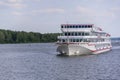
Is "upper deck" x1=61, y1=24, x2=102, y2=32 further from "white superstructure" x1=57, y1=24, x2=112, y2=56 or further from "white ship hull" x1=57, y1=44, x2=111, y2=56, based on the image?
"white ship hull" x1=57, y1=44, x2=111, y2=56

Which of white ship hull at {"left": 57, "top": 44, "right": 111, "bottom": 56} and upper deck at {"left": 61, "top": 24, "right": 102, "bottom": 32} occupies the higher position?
upper deck at {"left": 61, "top": 24, "right": 102, "bottom": 32}

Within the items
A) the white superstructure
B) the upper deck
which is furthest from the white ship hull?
the upper deck

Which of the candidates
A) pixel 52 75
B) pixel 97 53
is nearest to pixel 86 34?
pixel 97 53

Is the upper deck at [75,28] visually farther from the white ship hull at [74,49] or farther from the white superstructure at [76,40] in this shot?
the white ship hull at [74,49]

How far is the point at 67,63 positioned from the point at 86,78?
2597 centimetres

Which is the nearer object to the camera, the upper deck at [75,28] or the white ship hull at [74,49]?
the white ship hull at [74,49]

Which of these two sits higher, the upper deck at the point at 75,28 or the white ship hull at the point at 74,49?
the upper deck at the point at 75,28

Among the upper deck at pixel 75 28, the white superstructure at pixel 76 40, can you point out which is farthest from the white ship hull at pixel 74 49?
the upper deck at pixel 75 28

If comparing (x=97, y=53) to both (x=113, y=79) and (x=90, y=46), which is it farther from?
(x=113, y=79)

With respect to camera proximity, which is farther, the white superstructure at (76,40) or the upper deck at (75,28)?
the upper deck at (75,28)

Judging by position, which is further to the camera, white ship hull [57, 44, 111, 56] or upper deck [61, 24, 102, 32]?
upper deck [61, 24, 102, 32]

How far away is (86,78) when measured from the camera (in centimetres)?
6103

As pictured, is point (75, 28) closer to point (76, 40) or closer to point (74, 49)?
point (76, 40)

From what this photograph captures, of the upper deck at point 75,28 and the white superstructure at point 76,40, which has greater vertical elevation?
the upper deck at point 75,28
